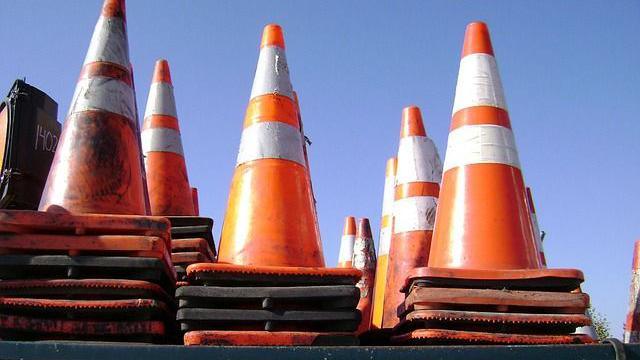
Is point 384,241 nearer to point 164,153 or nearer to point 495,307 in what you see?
point 164,153

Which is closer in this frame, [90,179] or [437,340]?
[437,340]

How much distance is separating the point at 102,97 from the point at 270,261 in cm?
143

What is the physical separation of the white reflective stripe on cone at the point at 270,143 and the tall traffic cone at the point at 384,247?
67.9 inches

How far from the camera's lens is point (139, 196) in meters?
3.67

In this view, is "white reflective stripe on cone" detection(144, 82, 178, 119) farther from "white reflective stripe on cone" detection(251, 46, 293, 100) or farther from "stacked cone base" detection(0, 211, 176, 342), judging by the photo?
"stacked cone base" detection(0, 211, 176, 342)

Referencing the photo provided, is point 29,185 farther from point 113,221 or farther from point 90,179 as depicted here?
point 113,221

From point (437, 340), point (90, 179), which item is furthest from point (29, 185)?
point (437, 340)

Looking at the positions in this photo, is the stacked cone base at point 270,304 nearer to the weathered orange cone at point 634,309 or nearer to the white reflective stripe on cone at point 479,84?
the white reflective stripe on cone at point 479,84

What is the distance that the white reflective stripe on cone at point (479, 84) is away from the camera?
13.3ft

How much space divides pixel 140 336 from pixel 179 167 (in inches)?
133

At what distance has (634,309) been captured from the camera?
6277mm

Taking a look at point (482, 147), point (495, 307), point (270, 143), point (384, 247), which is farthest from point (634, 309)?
point (270, 143)

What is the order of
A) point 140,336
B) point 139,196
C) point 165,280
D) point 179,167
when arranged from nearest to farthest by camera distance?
point 140,336 → point 165,280 → point 139,196 → point 179,167

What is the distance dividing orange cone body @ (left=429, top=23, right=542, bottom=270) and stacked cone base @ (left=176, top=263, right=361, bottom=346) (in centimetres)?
89
